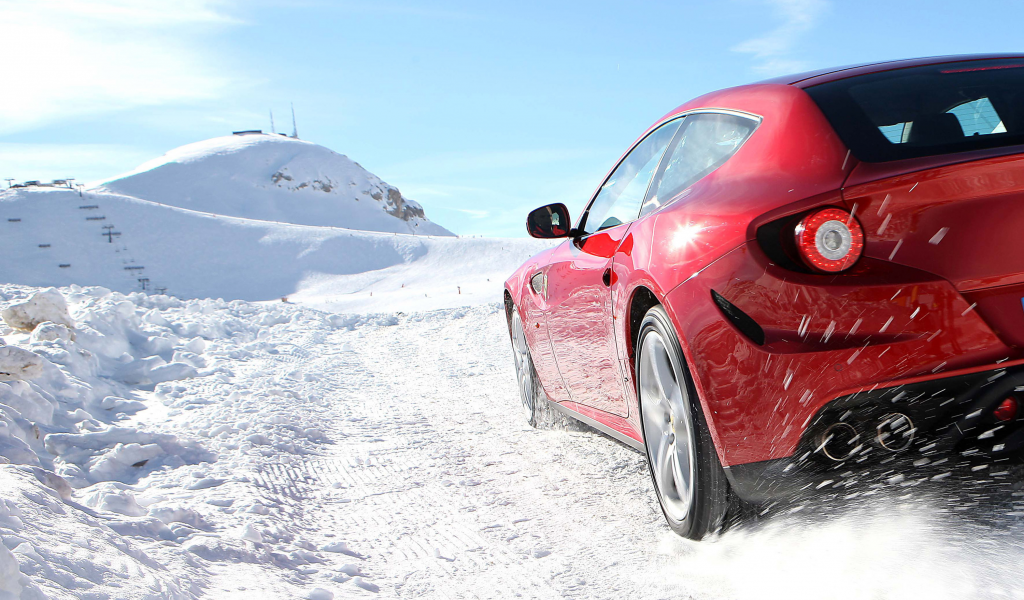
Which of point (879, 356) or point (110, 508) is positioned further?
point (110, 508)

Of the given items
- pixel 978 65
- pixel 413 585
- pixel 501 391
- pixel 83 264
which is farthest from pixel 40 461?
pixel 83 264

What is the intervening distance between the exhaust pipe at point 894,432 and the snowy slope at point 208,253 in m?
30.2

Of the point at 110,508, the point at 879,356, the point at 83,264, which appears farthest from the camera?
the point at 83,264

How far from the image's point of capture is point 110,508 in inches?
121

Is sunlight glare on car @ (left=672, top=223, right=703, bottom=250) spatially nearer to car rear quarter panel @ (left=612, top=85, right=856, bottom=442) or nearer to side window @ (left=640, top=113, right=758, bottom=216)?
car rear quarter panel @ (left=612, top=85, right=856, bottom=442)

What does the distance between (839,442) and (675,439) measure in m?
0.65

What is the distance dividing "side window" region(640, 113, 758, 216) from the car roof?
0.73 feet

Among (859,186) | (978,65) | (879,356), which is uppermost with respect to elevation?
(978,65)

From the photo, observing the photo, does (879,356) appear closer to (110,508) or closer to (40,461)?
(110,508)

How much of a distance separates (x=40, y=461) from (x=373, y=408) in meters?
2.56

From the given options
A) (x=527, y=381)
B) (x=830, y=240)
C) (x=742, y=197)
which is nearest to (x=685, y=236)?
(x=742, y=197)

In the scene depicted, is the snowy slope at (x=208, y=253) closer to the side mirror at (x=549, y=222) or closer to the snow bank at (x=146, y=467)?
the snow bank at (x=146, y=467)

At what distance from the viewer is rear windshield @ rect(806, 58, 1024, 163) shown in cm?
208

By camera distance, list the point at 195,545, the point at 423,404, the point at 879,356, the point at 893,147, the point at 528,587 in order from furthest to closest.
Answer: the point at 423,404, the point at 195,545, the point at 528,587, the point at 893,147, the point at 879,356
